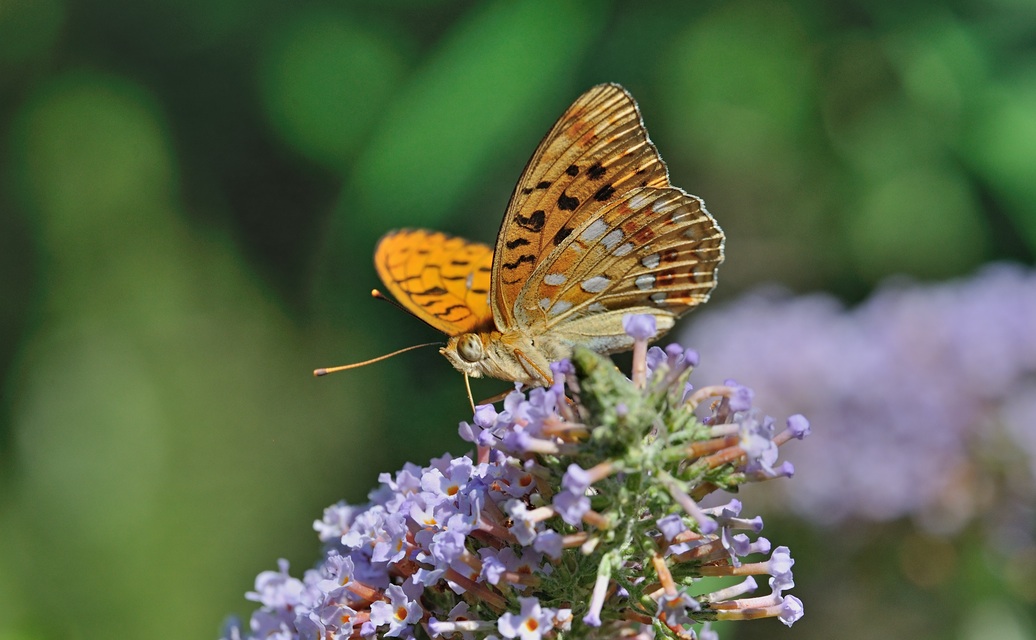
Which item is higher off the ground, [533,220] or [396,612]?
[533,220]

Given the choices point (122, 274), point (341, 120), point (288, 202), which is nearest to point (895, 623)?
point (341, 120)

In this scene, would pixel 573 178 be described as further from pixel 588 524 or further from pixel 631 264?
pixel 588 524

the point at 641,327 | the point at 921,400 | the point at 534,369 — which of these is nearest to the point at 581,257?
the point at 534,369

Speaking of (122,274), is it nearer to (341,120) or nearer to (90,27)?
(90,27)

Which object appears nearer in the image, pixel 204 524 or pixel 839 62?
pixel 839 62

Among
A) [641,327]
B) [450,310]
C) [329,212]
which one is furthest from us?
[329,212]

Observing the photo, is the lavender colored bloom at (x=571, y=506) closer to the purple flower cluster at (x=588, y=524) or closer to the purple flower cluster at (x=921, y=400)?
the purple flower cluster at (x=588, y=524)
